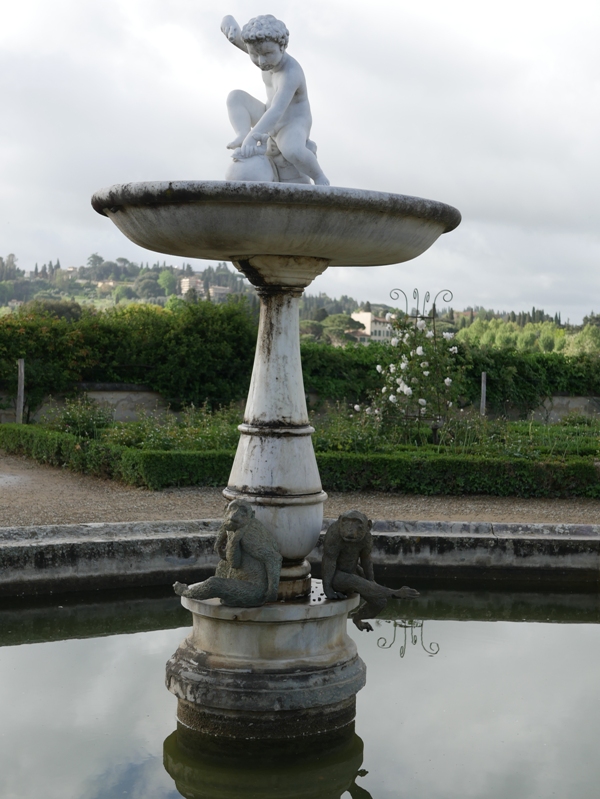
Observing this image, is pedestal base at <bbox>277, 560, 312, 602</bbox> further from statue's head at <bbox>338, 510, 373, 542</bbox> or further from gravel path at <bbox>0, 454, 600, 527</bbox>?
gravel path at <bbox>0, 454, 600, 527</bbox>

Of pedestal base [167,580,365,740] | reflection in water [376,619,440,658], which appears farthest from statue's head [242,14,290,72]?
reflection in water [376,619,440,658]

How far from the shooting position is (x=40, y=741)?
3457 mm

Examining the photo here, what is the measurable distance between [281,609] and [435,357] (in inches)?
314

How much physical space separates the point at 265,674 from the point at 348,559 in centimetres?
59

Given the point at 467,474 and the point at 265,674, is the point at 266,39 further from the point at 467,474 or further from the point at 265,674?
the point at 467,474

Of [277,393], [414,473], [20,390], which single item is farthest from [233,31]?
[20,390]

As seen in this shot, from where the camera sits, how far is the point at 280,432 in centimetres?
371

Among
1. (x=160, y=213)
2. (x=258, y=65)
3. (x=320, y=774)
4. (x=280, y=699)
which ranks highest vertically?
(x=258, y=65)

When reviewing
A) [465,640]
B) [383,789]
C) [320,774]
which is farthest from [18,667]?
[465,640]

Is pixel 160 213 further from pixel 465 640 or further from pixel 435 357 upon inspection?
pixel 435 357

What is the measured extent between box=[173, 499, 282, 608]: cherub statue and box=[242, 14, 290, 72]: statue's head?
1783mm

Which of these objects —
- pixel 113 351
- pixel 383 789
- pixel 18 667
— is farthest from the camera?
pixel 113 351

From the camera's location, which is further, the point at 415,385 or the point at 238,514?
the point at 415,385

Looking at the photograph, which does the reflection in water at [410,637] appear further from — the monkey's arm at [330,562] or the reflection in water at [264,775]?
the reflection in water at [264,775]
